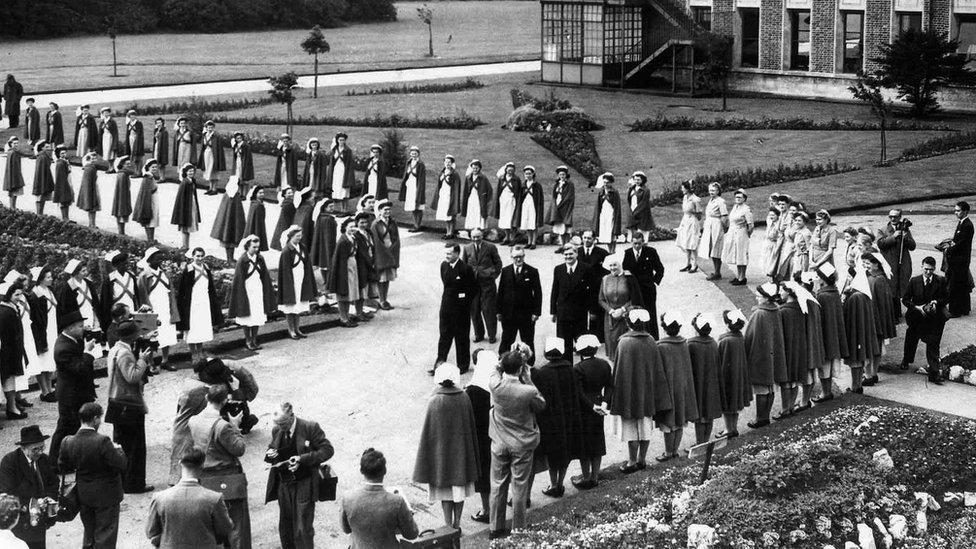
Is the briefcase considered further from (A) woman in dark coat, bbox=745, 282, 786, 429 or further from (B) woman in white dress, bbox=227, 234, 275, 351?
(B) woman in white dress, bbox=227, 234, 275, 351

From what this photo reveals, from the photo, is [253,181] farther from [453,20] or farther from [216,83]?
[453,20]

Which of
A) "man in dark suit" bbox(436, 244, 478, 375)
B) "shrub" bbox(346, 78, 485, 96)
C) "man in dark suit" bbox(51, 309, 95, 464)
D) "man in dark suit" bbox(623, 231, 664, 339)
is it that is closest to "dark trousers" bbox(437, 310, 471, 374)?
"man in dark suit" bbox(436, 244, 478, 375)

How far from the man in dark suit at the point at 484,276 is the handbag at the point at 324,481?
258 inches

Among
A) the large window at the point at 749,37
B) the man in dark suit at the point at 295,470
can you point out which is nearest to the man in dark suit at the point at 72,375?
the man in dark suit at the point at 295,470

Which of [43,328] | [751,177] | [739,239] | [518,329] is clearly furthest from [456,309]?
[751,177]

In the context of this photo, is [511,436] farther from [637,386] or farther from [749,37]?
[749,37]

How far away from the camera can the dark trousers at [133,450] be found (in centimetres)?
1309

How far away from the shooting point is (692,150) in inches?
1361

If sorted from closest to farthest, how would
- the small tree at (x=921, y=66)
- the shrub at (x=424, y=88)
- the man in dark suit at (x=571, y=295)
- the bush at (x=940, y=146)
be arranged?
the man in dark suit at (x=571, y=295), the bush at (x=940, y=146), the small tree at (x=921, y=66), the shrub at (x=424, y=88)

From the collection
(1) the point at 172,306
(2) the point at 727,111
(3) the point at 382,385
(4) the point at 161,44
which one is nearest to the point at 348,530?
(3) the point at 382,385

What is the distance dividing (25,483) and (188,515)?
1970 mm

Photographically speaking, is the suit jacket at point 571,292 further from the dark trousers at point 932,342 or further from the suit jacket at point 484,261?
the dark trousers at point 932,342

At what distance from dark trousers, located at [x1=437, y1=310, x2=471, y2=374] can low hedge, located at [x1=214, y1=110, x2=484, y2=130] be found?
69.4 ft

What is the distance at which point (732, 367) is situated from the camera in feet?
46.5
